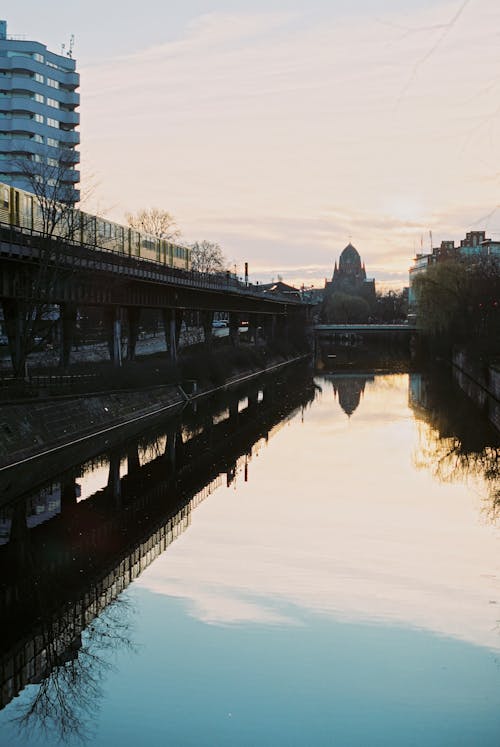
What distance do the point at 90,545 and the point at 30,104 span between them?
122m

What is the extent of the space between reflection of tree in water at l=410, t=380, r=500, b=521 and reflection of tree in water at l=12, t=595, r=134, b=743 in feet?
51.6

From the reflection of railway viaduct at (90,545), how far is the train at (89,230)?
1427cm

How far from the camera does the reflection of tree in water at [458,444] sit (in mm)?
39250

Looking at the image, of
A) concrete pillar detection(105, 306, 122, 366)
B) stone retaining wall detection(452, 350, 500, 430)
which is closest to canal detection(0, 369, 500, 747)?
stone retaining wall detection(452, 350, 500, 430)

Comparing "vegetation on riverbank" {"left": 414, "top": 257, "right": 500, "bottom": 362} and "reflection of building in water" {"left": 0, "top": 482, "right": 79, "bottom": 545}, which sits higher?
"vegetation on riverbank" {"left": 414, "top": 257, "right": 500, "bottom": 362}

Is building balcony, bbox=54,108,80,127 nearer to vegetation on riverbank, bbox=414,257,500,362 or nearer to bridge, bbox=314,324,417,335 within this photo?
bridge, bbox=314,324,417,335

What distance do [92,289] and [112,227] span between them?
1205 centimetres

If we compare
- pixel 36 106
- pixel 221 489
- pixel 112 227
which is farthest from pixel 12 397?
pixel 36 106

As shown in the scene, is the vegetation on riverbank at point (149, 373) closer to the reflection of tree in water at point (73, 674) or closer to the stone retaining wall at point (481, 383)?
the reflection of tree in water at point (73, 674)

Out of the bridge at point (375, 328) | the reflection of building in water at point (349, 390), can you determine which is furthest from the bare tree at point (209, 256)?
the reflection of building in water at point (349, 390)

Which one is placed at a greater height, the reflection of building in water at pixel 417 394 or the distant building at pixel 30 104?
the distant building at pixel 30 104

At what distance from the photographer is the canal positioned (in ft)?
52.7

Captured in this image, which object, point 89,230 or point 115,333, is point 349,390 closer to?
point 115,333

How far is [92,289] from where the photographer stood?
192 ft
